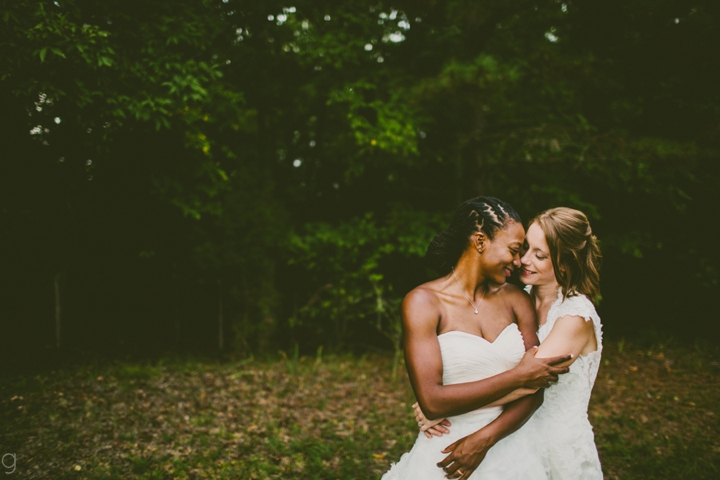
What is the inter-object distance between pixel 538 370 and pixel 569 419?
2.08ft

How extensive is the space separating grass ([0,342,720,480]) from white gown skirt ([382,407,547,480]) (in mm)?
2981

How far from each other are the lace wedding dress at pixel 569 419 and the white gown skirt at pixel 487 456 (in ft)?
0.43

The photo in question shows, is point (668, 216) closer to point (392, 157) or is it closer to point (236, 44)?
point (392, 157)

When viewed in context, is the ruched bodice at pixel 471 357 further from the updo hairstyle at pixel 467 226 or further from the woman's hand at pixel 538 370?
the updo hairstyle at pixel 467 226

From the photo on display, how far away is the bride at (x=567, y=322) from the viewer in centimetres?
233

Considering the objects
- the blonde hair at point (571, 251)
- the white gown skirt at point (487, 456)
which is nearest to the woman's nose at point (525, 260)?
the blonde hair at point (571, 251)

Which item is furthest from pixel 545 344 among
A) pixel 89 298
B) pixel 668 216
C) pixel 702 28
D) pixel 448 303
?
pixel 89 298

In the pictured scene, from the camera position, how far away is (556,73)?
7473 millimetres

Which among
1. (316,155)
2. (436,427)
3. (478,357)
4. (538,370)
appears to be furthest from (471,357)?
(316,155)

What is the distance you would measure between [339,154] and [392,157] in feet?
4.03

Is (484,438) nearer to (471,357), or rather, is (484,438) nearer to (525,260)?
(471,357)

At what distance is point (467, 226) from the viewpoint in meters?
2.35
